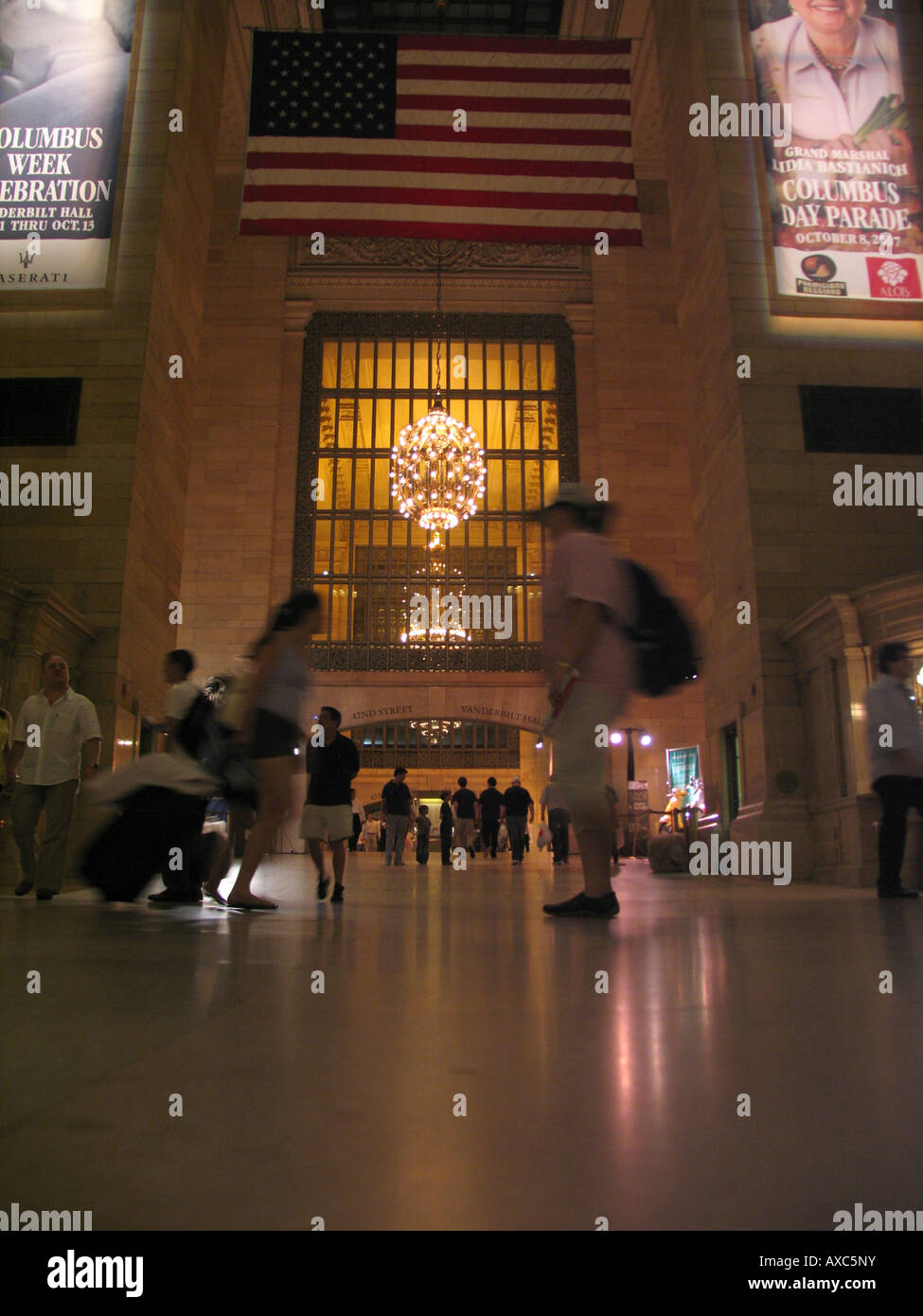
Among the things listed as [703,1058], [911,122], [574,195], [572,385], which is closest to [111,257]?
[574,195]

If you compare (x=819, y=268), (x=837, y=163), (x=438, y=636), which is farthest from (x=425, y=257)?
(x=819, y=268)

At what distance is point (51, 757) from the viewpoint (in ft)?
20.3

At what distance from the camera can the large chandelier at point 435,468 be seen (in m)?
19.2

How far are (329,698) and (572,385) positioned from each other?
10141 mm

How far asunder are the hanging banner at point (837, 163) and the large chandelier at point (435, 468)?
28.5 ft

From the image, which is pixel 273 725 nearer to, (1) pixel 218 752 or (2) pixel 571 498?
(1) pixel 218 752

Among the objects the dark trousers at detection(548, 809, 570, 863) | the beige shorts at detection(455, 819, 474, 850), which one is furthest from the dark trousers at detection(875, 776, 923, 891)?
the beige shorts at detection(455, 819, 474, 850)

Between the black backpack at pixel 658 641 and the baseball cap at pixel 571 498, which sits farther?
the baseball cap at pixel 571 498

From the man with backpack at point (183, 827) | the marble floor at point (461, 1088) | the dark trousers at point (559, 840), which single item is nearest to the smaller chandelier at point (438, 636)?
the dark trousers at point (559, 840)

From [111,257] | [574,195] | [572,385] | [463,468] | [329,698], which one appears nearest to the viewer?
[111,257]

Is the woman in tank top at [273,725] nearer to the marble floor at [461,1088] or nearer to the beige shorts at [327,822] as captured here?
the beige shorts at [327,822]

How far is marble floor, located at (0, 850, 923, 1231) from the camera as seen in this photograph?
0.87 m

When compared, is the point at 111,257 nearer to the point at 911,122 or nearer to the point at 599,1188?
the point at 911,122
